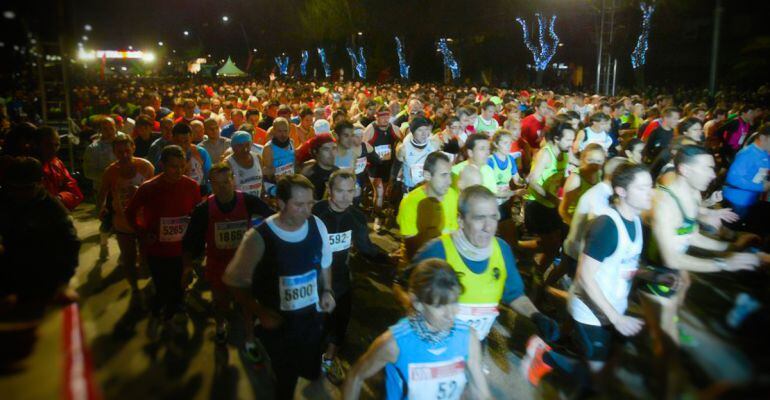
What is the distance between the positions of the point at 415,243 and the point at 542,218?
7.42 ft

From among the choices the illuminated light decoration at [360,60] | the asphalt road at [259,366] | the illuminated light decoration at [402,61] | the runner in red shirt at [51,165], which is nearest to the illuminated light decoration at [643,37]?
the asphalt road at [259,366]

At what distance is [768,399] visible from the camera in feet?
4.31

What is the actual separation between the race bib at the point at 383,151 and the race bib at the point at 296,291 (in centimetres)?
600

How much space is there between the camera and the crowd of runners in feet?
9.51

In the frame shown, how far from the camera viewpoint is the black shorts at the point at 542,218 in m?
6.66

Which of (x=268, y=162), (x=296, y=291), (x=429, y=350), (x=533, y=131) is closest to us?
(x=429, y=350)

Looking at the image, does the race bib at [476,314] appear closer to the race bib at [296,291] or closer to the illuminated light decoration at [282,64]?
the race bib at [296,291]

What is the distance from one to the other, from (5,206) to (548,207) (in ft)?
16.8

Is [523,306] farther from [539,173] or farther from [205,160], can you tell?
[205,160]

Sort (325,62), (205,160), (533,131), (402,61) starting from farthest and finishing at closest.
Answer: (325,62)
(402,61)
(533,131)
(205,160)

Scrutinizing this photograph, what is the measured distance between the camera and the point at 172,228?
17.9 feet

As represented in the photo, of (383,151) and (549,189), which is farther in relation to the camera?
(383,151)

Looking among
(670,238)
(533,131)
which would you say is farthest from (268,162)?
(533,131)

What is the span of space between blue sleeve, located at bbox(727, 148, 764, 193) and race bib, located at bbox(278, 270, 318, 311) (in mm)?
5794
